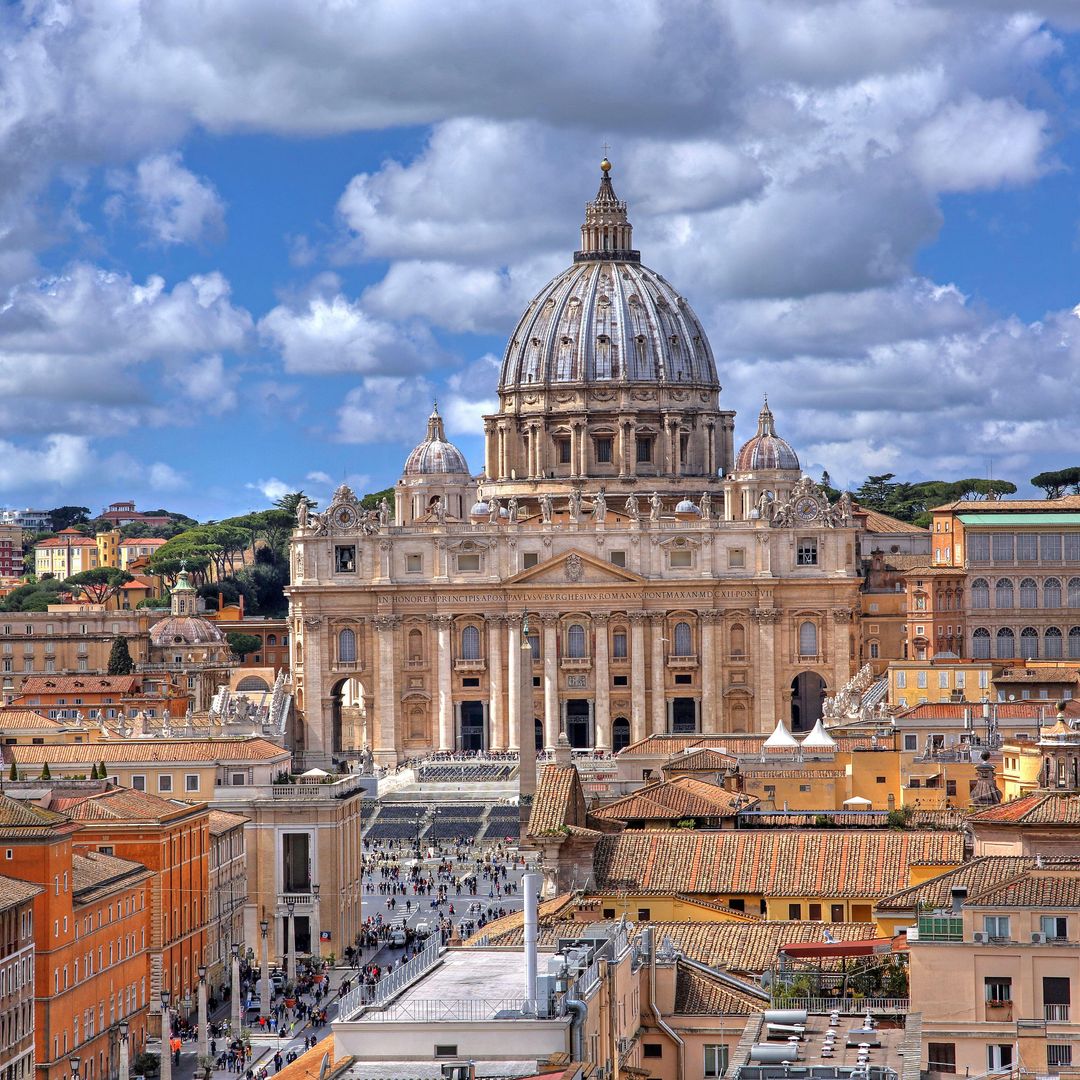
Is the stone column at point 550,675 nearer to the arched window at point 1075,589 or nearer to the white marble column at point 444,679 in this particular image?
the white marble column at point 444,679

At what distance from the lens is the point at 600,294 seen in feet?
569

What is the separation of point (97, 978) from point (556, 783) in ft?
42.3

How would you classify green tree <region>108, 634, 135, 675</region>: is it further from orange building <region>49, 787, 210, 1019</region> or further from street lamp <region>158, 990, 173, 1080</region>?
street lamp <region>158, 990, 173, 1080</region>

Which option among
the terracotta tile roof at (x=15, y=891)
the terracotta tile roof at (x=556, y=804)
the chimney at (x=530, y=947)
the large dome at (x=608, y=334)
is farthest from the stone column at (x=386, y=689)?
the chimney at (x=530, y=947)

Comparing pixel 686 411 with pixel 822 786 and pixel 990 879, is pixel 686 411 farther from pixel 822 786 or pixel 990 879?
pixel 990 879

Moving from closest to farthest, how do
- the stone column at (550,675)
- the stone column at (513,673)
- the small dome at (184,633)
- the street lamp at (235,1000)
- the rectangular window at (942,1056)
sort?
the rectangular window at (942,1056) → the street lamp at (235,1000) → the stone column at (513,673) → the stone column at (550,675) → the small dome at (184,633)

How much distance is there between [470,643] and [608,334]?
27.4 metres

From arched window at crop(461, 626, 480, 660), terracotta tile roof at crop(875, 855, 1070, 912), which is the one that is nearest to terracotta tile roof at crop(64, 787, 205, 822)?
terracotta tile roof at crop(875, 855, 1070, 912)

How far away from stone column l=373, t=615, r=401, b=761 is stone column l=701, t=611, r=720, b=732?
14.4 metres

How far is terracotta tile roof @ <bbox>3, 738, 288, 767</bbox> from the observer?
277 ft

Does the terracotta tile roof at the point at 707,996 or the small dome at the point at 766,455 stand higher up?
the small dome at the point at 766,455

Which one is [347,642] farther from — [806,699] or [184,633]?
[806,699]

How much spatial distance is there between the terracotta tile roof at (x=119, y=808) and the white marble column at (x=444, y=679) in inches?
2971

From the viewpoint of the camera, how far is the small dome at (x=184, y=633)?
166312 millimetres
